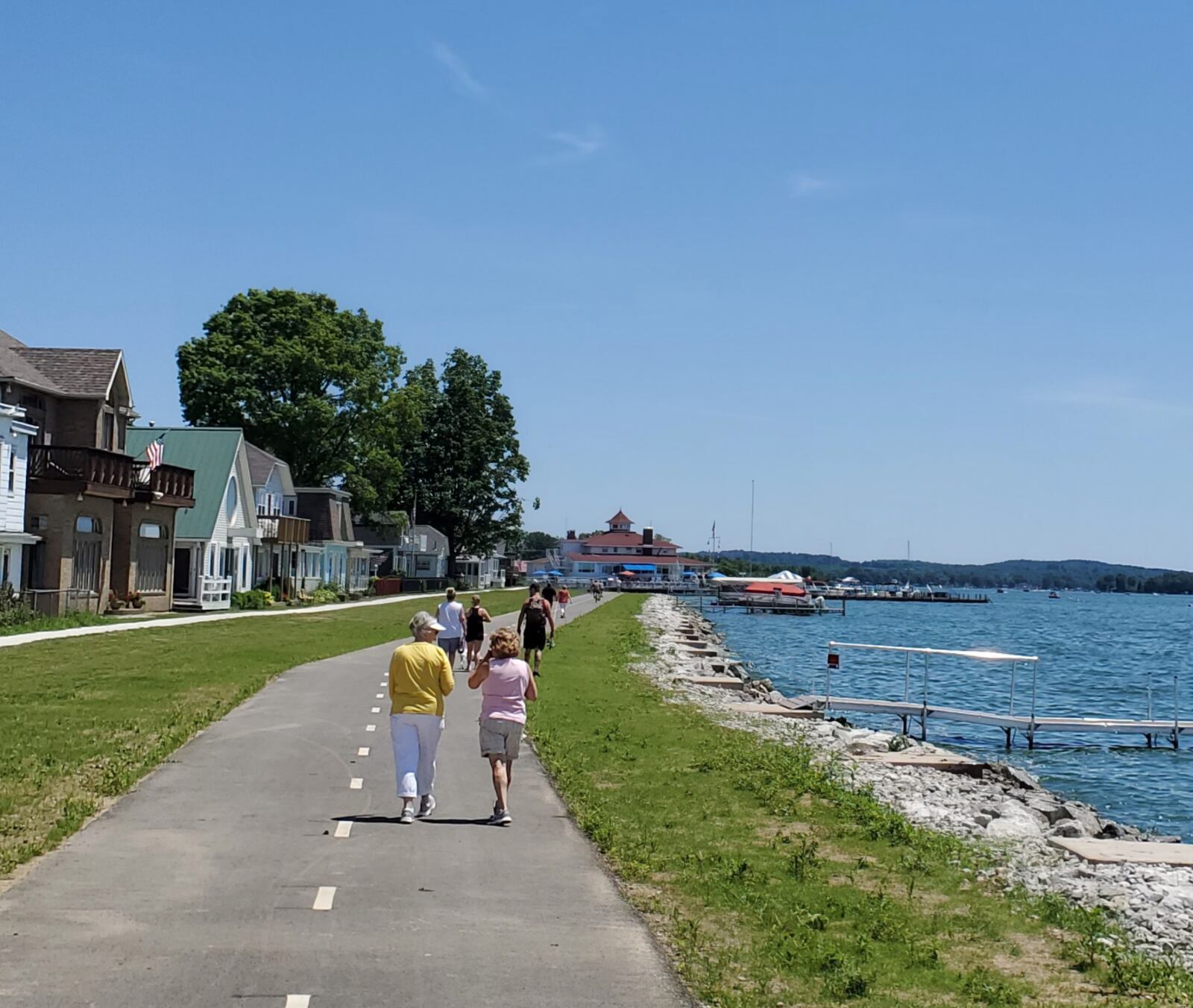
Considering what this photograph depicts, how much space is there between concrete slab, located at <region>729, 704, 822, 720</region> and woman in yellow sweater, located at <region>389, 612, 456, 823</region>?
15631mm

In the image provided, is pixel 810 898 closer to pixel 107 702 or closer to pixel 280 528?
pixel 107 702

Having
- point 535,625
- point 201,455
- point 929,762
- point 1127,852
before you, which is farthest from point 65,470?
point 1127,852

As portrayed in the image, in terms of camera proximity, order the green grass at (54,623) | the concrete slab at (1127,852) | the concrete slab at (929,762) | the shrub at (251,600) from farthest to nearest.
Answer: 1. the shrub at (251,600)
2. the green grass at (54,623)
3. the concrete slab at (929,762)
4. the concrete slab at (1127,852)

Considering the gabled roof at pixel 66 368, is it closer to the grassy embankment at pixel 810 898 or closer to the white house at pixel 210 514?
the white house at pixel 210 514

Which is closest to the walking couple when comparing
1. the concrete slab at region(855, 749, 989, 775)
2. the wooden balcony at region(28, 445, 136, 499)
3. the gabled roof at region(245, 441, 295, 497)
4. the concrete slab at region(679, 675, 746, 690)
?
the concrete slab at region(855, 749, 989, 775)

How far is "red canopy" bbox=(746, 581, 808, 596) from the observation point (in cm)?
13838

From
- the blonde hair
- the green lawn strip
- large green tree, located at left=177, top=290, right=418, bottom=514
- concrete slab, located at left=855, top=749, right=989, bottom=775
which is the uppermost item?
large green tree, located at left=177, top=290, right=418, bottom=514

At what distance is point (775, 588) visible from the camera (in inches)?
5408

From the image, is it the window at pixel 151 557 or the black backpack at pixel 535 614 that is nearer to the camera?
the black backpack at pixel 535 614

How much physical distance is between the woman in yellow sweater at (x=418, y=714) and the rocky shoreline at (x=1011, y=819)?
5212mm

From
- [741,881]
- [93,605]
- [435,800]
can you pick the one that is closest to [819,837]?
[741,881]

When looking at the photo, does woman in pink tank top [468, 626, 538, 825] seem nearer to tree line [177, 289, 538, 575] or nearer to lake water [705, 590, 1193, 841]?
lake water [705, 590, 1193, 841]

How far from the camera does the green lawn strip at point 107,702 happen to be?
41.2ft

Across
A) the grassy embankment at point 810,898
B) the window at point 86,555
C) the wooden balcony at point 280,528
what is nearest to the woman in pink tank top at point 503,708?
the grassy embankment at point 810,898
